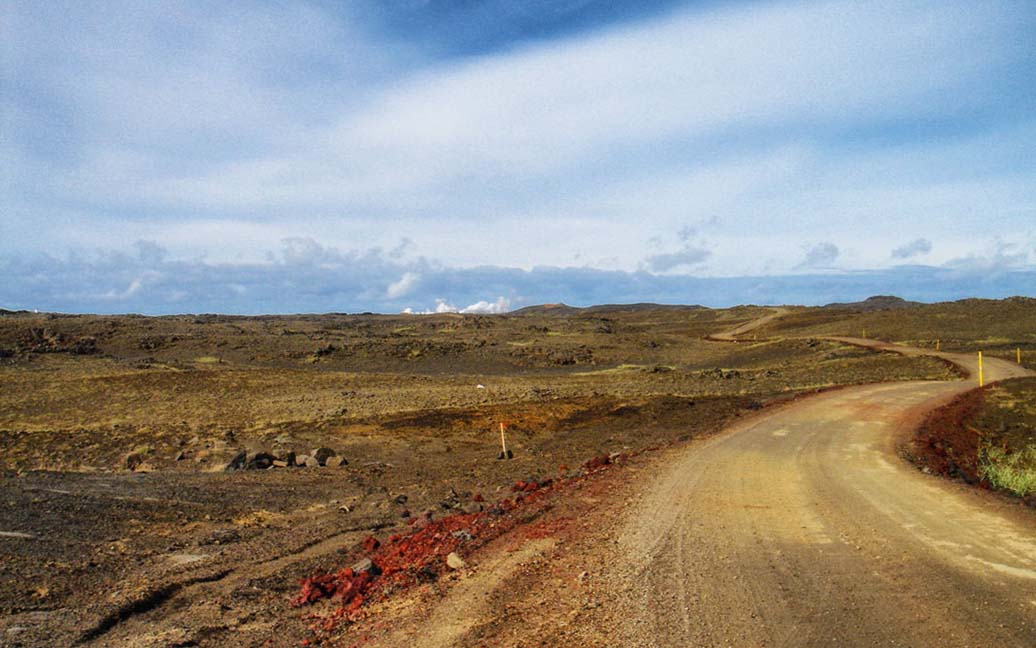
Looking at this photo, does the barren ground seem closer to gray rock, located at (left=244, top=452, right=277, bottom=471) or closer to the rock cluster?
the rock cluster

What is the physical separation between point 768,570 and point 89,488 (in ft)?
51.0

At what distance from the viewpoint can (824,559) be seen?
316 inches

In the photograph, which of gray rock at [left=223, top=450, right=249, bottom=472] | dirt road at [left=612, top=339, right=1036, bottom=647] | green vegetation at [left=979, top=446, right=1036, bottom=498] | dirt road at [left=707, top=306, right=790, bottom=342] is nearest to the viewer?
dirt road at [left=612, top=339, right=1036, bottom=647]

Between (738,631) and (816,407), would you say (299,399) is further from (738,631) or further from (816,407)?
(738,631)

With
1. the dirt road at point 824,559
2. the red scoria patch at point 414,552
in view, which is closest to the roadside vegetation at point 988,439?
the dirt road at point 824,559

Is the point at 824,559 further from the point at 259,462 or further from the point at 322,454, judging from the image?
the point at 259,462

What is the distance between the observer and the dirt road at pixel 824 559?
610 cm

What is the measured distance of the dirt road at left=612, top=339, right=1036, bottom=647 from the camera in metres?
6.10

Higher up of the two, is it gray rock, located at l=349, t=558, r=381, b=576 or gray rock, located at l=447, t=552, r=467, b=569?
gray rock, located at l=447, t=552, r=467, b=569

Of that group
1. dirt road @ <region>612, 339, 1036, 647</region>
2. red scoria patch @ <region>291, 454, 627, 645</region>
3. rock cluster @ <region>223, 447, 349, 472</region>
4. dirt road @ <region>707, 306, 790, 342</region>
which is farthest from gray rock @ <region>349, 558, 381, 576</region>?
dirt road @ <region>707, 306, 790, 342</region>

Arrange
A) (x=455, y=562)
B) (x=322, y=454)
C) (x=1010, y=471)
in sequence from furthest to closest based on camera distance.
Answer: (x=322, y=454)
(x=1010, y=471)
(x=455, y=562)

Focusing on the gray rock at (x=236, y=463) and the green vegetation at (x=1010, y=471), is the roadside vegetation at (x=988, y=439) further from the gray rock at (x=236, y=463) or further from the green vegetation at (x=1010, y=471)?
the gray rock at (x=236, y=463)

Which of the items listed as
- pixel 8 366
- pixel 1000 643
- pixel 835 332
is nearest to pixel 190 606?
pixel 1000 643

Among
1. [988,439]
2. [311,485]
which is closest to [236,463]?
[311,485]
